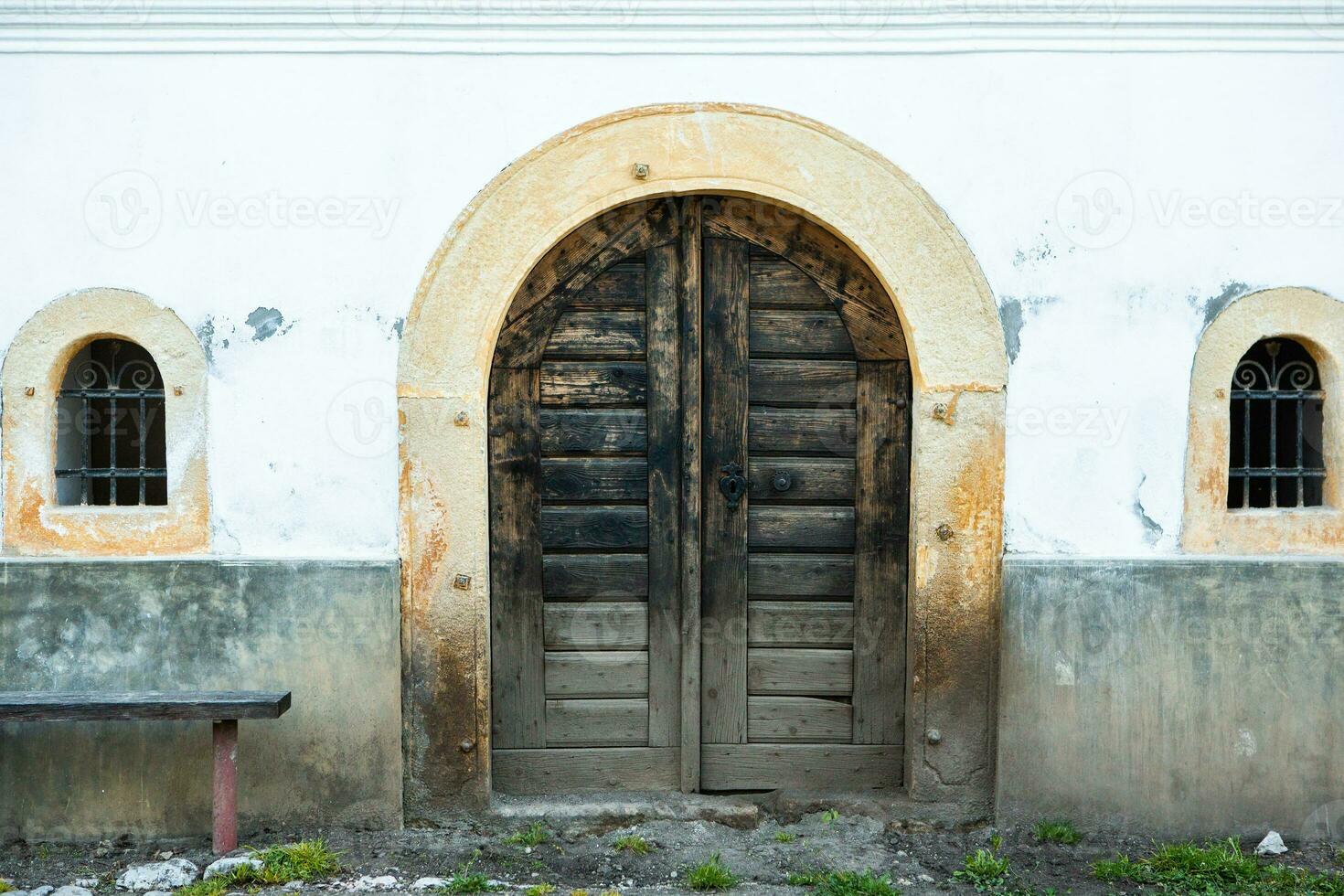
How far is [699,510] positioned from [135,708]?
199 centimetres

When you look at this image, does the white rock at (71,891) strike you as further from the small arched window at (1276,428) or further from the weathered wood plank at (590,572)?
the small arched window at (1276,428)

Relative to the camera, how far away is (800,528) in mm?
4145

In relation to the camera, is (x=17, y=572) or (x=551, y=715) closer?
(x=17, y=572)

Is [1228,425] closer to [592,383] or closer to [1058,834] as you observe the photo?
[1058,834]

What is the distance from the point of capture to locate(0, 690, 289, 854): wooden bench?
11.9 ft

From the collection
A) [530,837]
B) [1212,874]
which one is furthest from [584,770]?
[1212,874]

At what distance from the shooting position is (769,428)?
411 centimetres

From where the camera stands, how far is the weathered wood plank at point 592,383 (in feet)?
13.3

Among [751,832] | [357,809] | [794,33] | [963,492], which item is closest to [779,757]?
[751,832]

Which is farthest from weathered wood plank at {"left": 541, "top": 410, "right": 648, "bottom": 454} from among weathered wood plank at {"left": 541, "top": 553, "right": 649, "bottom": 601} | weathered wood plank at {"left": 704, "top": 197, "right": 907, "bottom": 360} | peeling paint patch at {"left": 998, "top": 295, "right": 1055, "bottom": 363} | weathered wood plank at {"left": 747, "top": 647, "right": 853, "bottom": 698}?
peeling paint patch at {"left": 998, "top": 295, "right": 1055, "bottom": 363}

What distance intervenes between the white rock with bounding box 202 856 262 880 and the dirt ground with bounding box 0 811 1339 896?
12 centimetres

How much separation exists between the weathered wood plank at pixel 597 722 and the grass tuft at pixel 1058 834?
143 cm

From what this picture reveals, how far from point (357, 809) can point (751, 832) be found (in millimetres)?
1386

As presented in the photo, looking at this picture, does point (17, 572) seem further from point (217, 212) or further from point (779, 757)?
point (779, 757)
